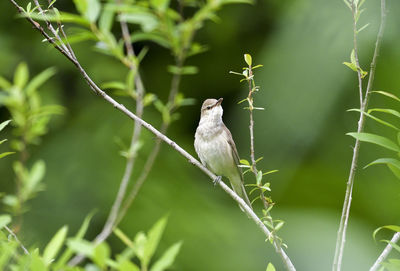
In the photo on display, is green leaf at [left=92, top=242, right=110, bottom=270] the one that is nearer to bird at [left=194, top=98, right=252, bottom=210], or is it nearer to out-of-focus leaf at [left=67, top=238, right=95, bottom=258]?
out-of-focus leaf at [left=67, top=238, right=95, bottom=258]

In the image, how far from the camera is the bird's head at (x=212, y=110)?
320cm

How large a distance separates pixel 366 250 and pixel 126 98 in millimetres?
1881

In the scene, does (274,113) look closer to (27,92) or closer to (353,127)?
(353,127)

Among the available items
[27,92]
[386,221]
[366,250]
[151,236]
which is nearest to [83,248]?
[151,236]

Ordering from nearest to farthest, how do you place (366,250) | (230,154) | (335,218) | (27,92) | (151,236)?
(151,236), (27,92), (366,250), (335,218), (230,154)

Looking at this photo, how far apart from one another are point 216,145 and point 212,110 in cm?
22

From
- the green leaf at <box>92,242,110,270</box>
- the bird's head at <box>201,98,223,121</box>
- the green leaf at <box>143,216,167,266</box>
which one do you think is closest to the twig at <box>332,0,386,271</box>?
the green leaf at <box>143,216,167,266</box>

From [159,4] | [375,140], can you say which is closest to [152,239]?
[375,140]

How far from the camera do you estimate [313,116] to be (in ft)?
10.2

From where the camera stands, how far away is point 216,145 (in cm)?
324

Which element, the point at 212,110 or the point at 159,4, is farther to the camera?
the point at 212,110

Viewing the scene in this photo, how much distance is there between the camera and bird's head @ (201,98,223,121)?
3199 mm

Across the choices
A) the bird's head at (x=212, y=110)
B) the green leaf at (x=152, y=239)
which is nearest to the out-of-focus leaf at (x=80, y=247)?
the green leaf at (x=152, y=239)

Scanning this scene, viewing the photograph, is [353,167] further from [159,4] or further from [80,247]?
[80,247]
